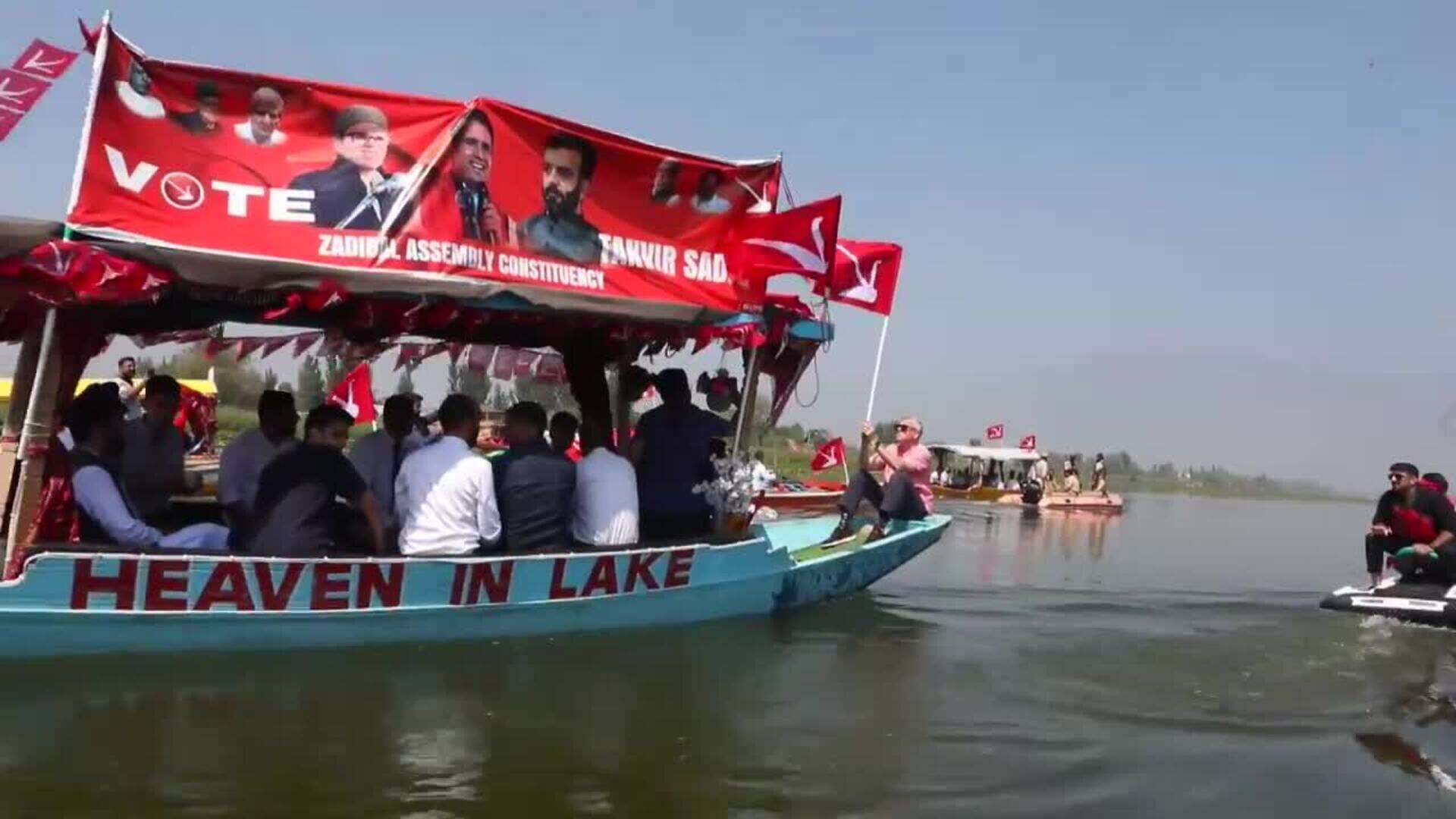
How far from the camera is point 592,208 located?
26.7 ft

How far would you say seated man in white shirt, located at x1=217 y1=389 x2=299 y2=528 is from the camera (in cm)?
717

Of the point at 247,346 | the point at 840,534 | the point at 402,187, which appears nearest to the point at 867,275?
the point at 840,534

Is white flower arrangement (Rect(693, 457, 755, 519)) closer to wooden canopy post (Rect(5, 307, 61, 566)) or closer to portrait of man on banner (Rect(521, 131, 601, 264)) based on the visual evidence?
portrait of man on banner (Rect(521, 131, 601, 264))

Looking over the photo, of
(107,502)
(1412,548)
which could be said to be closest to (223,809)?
(107,502)

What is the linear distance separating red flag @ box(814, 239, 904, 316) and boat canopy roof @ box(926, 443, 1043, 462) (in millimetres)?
28916

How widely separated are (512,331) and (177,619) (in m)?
4.02

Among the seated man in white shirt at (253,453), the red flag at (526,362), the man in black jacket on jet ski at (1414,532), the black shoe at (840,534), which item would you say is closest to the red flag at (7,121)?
the seated man in white shirt at (253,453)

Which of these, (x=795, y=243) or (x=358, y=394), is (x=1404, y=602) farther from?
(x=358, y=394)

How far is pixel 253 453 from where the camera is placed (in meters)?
7.32

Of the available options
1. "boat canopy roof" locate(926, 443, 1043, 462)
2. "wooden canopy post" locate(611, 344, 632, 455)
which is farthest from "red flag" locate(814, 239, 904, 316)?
"boat canopy roof" locate(926, 443, 1043, 462)

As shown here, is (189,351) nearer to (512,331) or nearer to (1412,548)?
(512,331)

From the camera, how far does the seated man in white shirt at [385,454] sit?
323 inches

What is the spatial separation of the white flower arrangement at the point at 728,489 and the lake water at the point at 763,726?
0.89m

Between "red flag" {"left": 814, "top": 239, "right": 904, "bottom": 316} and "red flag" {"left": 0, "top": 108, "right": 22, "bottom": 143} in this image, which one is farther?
"red flag" {"left": 814, "top": 239, "right": 904, "bottom": 316}
